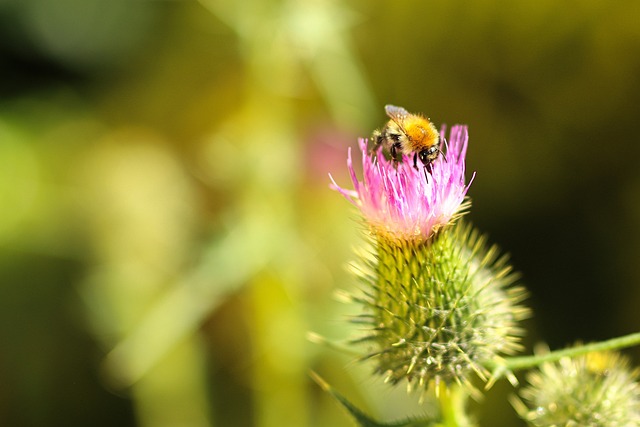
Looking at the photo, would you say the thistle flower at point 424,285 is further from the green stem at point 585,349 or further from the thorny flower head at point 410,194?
the green stem at point 585,349

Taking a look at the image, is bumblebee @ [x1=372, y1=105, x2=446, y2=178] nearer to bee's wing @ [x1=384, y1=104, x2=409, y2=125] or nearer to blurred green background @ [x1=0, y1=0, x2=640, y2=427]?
bee's wing @ [x1=384, y1=104, x2=409, y2=125]

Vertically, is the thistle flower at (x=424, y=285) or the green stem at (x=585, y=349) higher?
the thistle flower at (x=424, y=285)

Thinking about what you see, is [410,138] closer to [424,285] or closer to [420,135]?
[420,135]

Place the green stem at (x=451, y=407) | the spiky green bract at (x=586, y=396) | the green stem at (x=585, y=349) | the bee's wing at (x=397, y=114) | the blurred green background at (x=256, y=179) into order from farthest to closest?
the blurred green background at (x=256, y=179)
the bee's wing at (x=397, y=114)
the spiky green bract at (x=586, y=396)
the green stem at (x=451, y=407)
the green stem at (x=585, y=349)

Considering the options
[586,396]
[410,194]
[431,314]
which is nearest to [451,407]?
[431,314]

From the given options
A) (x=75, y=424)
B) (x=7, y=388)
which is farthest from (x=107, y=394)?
(x=7, y=388)

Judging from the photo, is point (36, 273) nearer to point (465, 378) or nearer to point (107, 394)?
point (107, 394)

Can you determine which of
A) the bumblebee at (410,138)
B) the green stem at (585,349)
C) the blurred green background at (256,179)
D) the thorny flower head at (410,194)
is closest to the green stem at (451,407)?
the green stem at (585,349)
